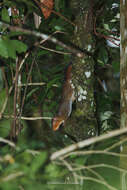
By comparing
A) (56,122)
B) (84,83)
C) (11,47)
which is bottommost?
(56,122)

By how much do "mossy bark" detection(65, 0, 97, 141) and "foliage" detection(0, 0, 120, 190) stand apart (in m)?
0.03

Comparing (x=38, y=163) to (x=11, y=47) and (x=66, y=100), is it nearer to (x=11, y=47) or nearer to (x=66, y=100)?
(x=11, y=47)

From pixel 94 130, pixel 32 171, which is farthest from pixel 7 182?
pixel 94 130

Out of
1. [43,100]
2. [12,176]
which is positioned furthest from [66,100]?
[12,176]

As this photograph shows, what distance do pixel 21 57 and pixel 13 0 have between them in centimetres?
19

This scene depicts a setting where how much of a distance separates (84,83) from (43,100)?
0.49m

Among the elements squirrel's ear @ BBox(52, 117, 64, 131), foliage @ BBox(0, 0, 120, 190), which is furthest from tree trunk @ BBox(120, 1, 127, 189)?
squirrel's ear @ BBox(52, 117, 64, 131)

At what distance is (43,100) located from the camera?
4.68 ft

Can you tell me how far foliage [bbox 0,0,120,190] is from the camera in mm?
462

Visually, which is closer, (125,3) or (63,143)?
(125,3)

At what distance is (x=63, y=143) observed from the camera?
106 cm

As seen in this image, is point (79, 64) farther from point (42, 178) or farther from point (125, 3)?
point (42, 178)

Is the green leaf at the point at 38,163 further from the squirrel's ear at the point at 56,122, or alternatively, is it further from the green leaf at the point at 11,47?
the squirrel's ear at the point at 56,122

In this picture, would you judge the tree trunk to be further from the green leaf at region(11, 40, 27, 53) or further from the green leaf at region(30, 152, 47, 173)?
the green leaf at region(30, 152, 47, 173)
